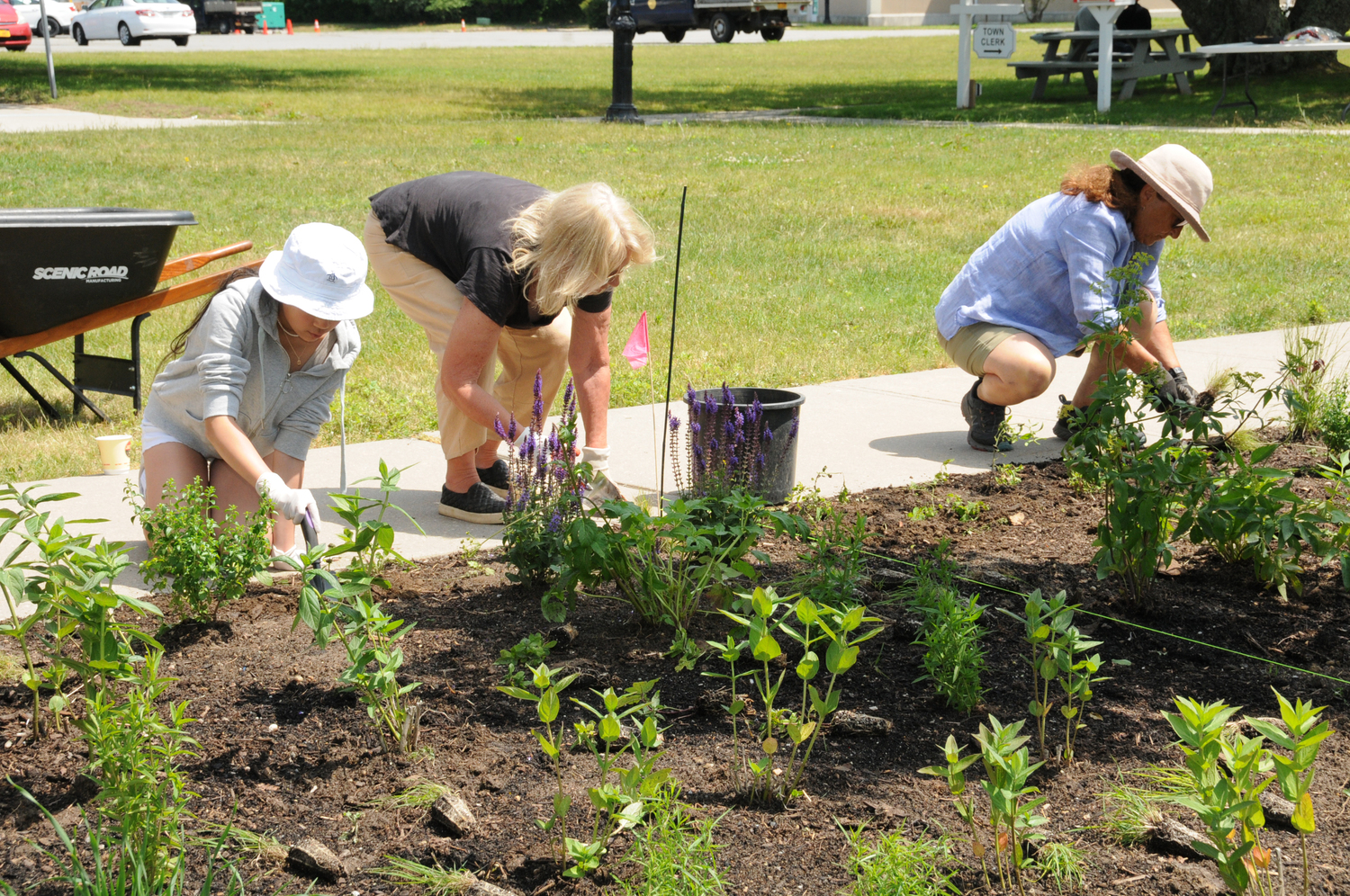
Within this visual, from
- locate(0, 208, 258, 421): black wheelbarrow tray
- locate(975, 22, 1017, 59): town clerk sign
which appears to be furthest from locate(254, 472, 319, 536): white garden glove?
locate(975, 22, 1017, 59): town clerk sign

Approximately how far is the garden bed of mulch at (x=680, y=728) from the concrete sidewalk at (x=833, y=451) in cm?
71

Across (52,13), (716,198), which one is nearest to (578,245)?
(716,198)

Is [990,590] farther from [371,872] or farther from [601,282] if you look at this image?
[371,872]

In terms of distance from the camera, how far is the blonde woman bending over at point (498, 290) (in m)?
3.87

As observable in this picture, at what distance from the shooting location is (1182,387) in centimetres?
461

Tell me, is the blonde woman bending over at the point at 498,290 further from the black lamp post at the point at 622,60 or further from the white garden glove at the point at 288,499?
the black lamp post at the point at 622,60

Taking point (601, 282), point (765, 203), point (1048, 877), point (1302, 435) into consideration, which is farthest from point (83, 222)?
point (765, 203)

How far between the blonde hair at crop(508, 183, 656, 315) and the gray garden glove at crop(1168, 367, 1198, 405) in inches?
78.6

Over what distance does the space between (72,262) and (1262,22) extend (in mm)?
22844

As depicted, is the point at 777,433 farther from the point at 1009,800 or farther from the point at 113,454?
the point at 113,454

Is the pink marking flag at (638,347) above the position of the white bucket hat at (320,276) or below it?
below

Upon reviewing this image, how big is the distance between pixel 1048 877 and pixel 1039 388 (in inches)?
120

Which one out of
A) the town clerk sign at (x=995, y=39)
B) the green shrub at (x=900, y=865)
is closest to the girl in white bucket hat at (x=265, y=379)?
the green shrub at (x=900, y=865)

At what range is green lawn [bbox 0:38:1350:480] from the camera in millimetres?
6789
